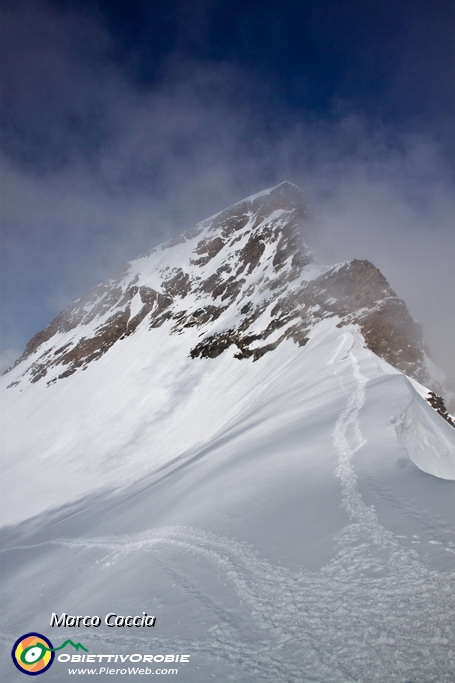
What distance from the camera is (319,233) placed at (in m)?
60.9

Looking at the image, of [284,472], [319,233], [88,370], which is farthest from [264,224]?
[284,472]

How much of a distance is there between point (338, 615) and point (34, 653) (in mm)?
4058

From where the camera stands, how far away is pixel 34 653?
184 inches

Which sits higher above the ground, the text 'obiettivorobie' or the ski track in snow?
the text 'obiettivorobie'

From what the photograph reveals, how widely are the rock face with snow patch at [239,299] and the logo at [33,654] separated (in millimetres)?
23789

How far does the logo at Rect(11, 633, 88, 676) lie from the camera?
4.31m

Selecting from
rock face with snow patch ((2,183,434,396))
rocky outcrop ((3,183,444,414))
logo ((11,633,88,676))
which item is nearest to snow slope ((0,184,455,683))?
logo ((11,633,88,676))

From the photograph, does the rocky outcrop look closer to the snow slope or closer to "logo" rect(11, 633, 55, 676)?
the snow slope

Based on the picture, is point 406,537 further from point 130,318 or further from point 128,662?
point 130,318

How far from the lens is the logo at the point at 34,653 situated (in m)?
4.31

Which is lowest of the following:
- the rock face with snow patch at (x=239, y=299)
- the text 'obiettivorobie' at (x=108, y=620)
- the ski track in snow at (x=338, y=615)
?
the ski track in snow at (x=338, y=615)

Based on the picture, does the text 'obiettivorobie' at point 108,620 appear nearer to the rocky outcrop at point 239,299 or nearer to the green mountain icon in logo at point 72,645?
the green mountain icon in logo at point 72,645

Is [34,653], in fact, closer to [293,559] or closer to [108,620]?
[108,620]

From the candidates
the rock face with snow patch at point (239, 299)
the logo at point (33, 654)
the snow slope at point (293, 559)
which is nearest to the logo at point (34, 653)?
the logo at point (33, 654)
